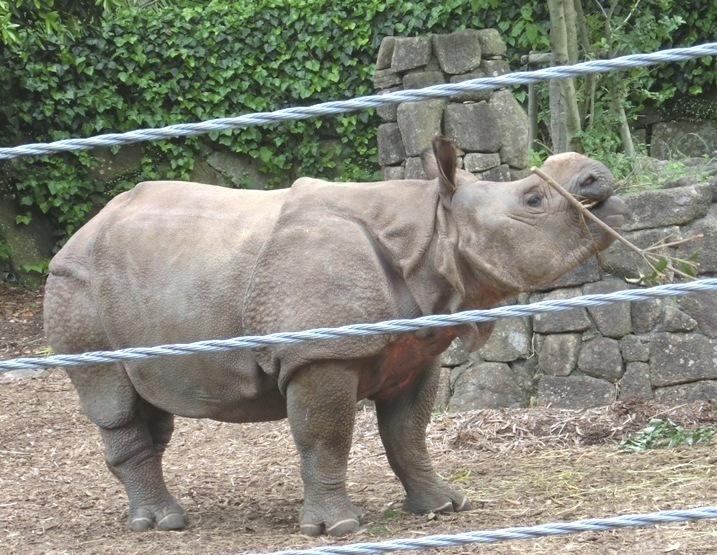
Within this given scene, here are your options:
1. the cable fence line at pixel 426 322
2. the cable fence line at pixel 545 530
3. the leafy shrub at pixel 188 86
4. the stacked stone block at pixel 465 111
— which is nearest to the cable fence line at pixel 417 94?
the cable fence line at pixel 426 322

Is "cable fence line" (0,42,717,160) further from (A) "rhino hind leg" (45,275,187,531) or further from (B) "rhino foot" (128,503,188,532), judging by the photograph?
(B) "rhino foot" (128,503,188,532)

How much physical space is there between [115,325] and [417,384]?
148 centimetres

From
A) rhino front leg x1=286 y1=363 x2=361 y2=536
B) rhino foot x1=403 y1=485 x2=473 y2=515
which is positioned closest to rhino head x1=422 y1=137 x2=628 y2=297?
rhino front leg x1=286 y1=363 x2=361 y2=536

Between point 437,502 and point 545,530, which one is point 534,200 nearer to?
point 437,502

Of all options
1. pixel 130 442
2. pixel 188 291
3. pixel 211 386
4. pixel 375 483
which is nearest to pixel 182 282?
pixel 188 291

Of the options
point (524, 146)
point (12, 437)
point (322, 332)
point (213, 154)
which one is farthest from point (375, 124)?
point (322, 332)

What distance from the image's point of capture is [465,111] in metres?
7.93

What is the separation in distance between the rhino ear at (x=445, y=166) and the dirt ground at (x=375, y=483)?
1530 mm

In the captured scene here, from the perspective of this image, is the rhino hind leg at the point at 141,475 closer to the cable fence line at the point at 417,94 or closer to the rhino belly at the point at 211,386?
the rhino belly at the point at 211,386

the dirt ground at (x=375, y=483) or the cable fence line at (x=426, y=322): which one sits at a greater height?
the cable fence line at (x=426, y=322)

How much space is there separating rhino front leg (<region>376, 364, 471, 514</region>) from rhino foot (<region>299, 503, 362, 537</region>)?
0.45 meters

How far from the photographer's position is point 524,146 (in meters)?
8.00

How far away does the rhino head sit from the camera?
4613 mm

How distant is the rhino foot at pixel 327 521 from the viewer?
16.9 feet
